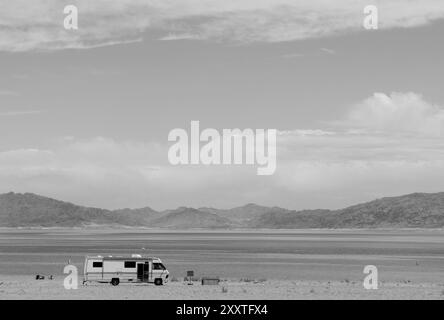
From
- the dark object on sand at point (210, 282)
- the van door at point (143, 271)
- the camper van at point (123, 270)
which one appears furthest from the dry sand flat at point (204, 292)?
the dark object on sand at point (210, 282)

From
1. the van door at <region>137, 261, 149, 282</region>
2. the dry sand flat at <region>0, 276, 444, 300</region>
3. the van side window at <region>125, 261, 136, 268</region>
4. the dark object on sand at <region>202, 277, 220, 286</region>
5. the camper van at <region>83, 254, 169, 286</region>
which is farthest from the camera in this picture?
the dark object on sand at <region>202, 277, 220, 286</region>

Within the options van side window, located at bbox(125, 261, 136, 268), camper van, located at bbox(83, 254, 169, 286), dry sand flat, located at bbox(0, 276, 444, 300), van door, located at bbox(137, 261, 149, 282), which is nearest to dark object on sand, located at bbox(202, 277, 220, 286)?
dry sand flat, located at bbox(0, 276, 444, 300)

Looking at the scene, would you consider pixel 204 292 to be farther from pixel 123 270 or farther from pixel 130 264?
pixel 123 270

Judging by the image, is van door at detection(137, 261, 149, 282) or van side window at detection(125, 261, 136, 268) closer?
van side window at detection(125, 261, 136, 268)

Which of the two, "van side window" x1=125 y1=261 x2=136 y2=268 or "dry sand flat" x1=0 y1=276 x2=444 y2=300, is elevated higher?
→ "van side window" x1=125 y1=261 x2=136 y2=268

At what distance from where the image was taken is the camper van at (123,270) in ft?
207

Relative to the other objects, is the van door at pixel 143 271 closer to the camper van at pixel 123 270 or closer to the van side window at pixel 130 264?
the camper van at pixel 123 270

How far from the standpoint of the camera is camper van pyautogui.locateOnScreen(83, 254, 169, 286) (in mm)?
63219

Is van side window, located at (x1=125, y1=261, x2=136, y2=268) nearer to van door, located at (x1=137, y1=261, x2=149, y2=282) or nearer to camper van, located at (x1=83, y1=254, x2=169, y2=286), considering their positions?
camper van, located at (x1=83, y1=254, x2=169, y2=286)

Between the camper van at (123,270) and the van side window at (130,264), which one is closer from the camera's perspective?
the van side window at (130,264)

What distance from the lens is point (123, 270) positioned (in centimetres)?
6334

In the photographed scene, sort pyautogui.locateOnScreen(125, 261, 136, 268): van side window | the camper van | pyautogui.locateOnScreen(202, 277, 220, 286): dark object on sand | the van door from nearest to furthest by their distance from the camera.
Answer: pyautogui.locateOnScreen(125, 261, 136, 268): van side window → the camper van → the van door → pyautogui.locateOnScreen(202, 277, 220, 286): dark object on sand

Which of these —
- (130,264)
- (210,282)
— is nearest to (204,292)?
(210,282)
